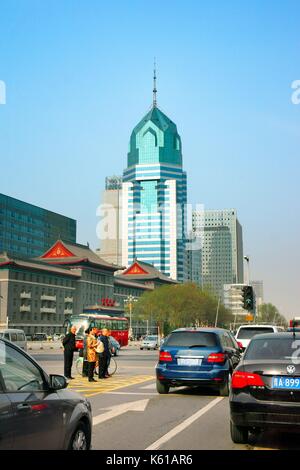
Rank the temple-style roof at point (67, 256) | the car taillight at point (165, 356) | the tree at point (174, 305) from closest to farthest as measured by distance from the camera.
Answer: the car taillight at point (165, 356), the tree at point (174, 305), the temple-style roof at point (67, 256)

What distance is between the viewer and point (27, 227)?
6102 inches

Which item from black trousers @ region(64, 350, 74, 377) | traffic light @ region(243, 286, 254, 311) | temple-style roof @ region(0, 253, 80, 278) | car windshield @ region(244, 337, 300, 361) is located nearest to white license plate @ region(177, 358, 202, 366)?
car windshield @ region(244, 337, 300, 361)

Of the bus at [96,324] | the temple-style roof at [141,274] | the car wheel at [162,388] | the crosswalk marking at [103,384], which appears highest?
the temple-style roof at [141,274]

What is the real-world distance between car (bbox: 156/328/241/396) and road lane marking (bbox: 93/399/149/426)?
114 centimetres

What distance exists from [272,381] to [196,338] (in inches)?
279

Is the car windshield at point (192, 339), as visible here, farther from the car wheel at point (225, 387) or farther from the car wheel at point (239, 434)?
the car wheel at point (239, 434)

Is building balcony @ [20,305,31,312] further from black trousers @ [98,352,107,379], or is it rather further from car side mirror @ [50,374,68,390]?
car side mirror @ [50,374,68,390]

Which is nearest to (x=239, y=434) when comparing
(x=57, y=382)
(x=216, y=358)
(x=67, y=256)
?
(x=57, y=382)

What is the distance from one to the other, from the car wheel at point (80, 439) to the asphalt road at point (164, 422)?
1.69 m

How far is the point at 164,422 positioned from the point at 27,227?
488ft

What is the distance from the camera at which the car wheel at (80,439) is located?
5.74 meters

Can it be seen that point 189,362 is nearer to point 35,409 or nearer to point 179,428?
point 179,428

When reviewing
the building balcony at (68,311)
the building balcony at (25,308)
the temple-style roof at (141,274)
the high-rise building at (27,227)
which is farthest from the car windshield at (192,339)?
the temple-style roof at (141,274)

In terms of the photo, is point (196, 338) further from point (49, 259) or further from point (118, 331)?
point (49, 259)
